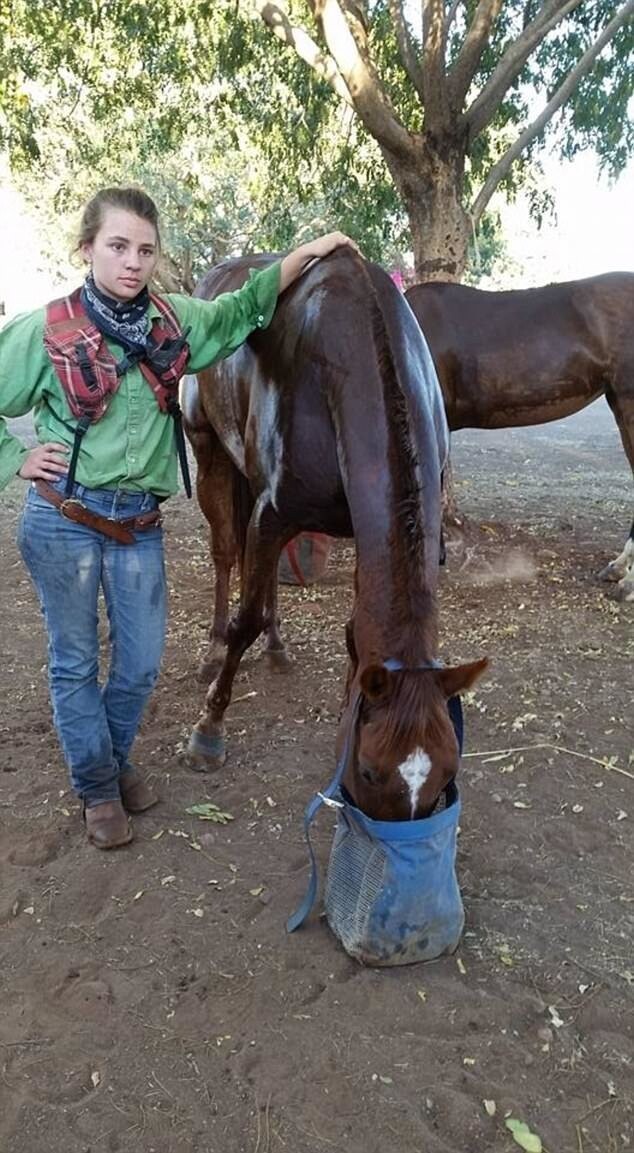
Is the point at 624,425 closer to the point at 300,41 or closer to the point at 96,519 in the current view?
the point at 300,41

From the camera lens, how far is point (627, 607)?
5.36 metres

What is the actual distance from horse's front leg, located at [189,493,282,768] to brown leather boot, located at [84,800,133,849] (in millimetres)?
570

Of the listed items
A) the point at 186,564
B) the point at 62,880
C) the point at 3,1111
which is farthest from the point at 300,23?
the point at 3,1111

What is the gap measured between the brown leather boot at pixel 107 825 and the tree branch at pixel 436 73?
5168 mm

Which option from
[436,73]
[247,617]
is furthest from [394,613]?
[436,73]

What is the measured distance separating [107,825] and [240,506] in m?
1.91

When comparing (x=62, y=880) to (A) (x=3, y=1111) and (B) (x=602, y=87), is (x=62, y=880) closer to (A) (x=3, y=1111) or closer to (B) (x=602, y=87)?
(A) (x=3, y=1111)

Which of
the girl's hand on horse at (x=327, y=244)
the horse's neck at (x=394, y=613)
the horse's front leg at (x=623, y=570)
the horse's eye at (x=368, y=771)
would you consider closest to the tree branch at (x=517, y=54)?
the horse's front leg at (x=623, y=570)

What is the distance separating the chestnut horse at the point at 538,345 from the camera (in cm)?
570

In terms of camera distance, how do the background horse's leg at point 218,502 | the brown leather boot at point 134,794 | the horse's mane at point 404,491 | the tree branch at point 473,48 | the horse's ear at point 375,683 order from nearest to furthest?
the horse's ear at point 375,683
the horse's mane at point 404,491
the brown leather boot at point 134,794
the background horse's leg at point 218,502
the tree branch at point 473,48

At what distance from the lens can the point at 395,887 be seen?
2.15 metres

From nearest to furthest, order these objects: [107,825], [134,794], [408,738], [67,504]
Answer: [408,738]
[67,504]
[107,825]
[134,794]

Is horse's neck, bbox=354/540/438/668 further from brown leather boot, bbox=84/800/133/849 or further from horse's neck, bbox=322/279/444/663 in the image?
brown leather boot, bbox=84/800/133/849

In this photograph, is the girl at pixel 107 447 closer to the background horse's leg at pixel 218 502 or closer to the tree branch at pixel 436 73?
the background horse's leg at pixel 218 502
